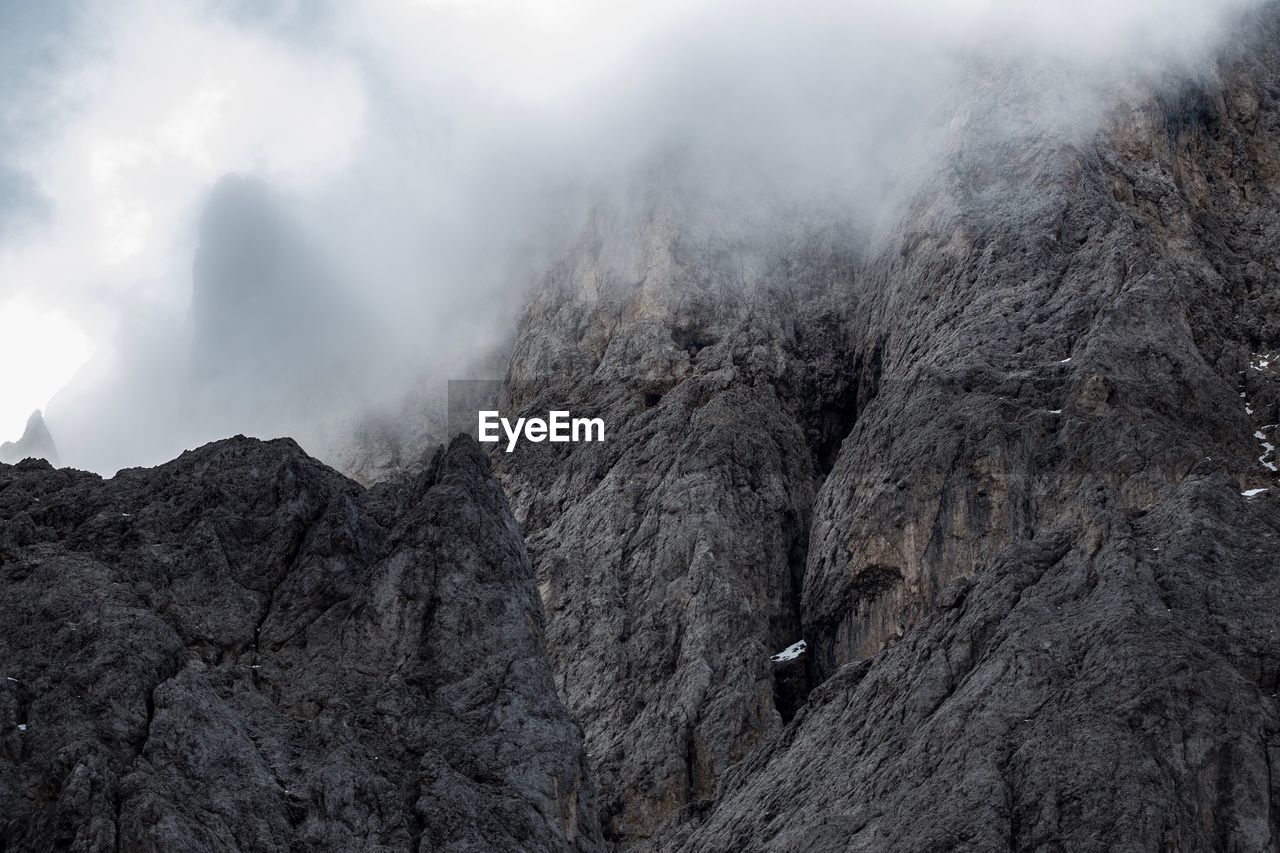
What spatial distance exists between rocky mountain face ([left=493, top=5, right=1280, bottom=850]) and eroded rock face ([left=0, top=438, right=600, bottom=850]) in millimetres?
14053

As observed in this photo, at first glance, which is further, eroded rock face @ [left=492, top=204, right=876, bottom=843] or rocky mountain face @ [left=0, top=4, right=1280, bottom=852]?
eroded rock face @ [left=492, top=204, right=876, bottom=843]

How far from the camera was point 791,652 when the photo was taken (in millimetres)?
98500

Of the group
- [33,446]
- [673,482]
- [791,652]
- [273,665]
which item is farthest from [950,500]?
[33,446]

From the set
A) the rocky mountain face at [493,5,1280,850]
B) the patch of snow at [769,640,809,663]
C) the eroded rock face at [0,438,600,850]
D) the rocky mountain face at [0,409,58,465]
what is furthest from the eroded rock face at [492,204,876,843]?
the rocky mountain face at [0,409,58,465]

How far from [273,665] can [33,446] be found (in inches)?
3480

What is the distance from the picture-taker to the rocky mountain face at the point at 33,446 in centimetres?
14488

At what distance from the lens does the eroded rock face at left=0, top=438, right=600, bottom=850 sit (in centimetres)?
5597

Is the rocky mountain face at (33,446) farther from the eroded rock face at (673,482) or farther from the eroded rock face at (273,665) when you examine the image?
the eroded rock face at (273,665)

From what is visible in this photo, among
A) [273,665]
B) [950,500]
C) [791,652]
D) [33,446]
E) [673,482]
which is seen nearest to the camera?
[273,665]

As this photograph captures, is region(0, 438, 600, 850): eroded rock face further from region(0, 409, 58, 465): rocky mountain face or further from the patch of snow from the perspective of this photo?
region(0, 409, 58, 465): rocky mountain face

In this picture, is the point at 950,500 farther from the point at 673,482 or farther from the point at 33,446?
the point at 33,446

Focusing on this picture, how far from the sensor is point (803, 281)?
12638 cm

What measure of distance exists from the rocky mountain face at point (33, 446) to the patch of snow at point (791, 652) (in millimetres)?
66422

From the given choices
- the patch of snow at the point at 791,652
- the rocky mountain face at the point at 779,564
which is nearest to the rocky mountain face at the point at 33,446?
the rocky mountain face at the point at 779,564
